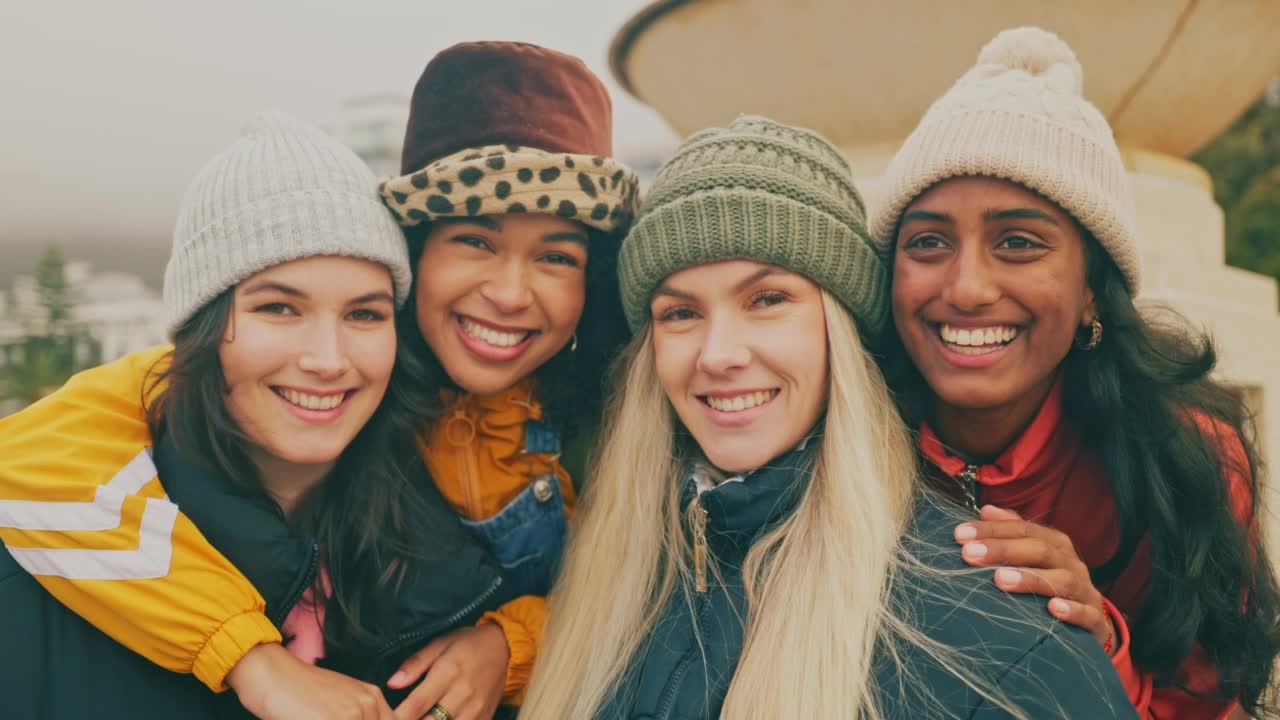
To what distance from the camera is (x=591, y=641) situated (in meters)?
2.67

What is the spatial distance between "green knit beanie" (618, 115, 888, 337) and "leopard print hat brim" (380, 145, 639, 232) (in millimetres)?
296

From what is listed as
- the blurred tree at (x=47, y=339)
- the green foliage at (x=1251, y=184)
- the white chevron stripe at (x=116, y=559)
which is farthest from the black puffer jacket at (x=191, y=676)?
the green foliage at (x=1251, y=184)

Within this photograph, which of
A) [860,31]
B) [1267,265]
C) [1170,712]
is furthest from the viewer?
[1267,265]

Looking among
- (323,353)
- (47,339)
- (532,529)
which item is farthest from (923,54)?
(47,339)

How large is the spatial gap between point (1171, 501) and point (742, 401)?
1268 mm

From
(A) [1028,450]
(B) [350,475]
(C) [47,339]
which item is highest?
(A) [1028,450]

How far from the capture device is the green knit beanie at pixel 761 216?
2457mm

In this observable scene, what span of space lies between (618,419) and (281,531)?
105cm

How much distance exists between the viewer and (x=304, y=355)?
2.59 meters

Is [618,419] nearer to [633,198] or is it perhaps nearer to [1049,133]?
[633,198]

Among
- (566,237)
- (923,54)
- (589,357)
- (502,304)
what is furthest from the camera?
(923,54)

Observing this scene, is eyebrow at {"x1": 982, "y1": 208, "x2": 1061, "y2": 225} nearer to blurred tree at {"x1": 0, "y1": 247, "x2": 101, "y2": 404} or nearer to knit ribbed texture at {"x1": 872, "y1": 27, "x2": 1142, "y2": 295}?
knit ribbed texture at {"x1": 872, "y1": 27, "x2": 1142, "y2": 295}

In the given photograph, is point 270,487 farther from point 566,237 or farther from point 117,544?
point 566,237

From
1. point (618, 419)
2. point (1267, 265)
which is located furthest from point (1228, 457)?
point (1267, 265)
